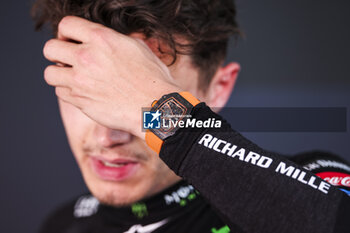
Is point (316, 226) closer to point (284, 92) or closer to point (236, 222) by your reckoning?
point (236, 222)

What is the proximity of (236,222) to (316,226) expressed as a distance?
13 centimetres

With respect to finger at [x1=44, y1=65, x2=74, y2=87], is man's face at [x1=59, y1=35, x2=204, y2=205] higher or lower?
lower

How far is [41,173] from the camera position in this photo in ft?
6.03

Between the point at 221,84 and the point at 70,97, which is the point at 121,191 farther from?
the point at 221,84

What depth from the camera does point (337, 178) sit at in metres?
0.70

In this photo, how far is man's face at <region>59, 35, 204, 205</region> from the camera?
870 mm

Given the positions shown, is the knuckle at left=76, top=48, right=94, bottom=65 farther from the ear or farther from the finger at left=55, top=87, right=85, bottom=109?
the ear

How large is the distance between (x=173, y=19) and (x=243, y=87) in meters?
0.96

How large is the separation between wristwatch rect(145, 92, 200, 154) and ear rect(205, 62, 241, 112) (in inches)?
20.7

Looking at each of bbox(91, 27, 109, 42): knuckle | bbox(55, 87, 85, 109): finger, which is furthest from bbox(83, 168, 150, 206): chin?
bbox(91, 27, 109, 42): knuckle

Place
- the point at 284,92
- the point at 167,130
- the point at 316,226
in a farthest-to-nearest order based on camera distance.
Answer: the point at 284,92, the point at 167,130, the point at 316,226

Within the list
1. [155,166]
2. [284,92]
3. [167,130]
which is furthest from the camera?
[284,92]

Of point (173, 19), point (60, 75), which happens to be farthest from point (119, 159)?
point (173, 19)

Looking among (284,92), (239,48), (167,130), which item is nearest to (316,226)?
(167,130)
